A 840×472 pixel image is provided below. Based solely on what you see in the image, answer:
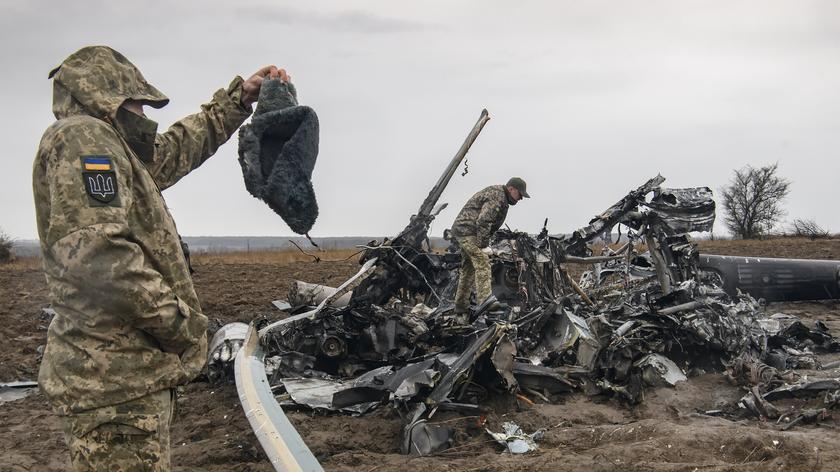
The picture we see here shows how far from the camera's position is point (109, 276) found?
2266 mm

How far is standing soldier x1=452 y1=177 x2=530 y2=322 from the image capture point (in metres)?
9.03

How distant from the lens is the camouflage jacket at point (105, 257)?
228 centimetres

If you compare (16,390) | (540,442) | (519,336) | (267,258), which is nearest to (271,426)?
(540,442)

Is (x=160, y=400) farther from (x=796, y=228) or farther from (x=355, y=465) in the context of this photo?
(x=796, y=228)

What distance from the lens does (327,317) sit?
738cm

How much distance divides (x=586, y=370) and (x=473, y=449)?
1853 millimetres

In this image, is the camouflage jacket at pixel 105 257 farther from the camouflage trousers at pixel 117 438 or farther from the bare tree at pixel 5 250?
the bare tree at pixel 5 250

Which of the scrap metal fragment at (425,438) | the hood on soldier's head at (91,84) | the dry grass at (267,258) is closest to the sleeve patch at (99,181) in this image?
the hood on soldier's head at (91,84)

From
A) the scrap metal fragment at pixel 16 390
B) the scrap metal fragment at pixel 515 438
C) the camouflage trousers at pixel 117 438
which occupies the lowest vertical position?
the scrap metal fragment at pixel 16 390

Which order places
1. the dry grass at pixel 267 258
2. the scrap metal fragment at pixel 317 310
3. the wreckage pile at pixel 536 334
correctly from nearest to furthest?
1. the wreckage pile at pixel 536 334
2. the scrap metal fragment at pixel 317 310
3. the dry grass at pixel 267 258

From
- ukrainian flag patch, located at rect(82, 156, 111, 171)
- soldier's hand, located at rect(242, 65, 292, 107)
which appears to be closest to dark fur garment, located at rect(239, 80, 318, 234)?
soldier's hand, located at rect(242, 65, 292, 107)

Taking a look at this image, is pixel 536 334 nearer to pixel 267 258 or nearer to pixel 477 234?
pixel 477 234

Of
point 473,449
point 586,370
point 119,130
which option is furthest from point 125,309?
point 586,370

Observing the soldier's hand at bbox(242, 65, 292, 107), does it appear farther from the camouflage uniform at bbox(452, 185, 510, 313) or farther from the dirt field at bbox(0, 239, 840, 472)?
the camouflage uniform at bbox(452, 185, 510, 313)
